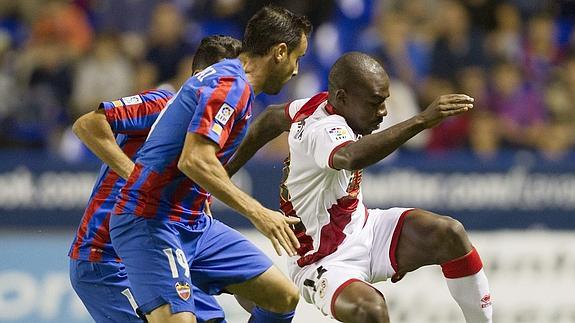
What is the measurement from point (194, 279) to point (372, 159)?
1.25 meters

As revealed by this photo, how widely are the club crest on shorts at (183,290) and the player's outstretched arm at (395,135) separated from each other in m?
0.95

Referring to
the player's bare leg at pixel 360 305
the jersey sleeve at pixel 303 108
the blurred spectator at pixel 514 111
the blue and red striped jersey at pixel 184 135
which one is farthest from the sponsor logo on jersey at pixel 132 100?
the blurred spectator at pixel 514 111

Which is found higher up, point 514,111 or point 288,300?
point 288,300

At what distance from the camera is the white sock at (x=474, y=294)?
6023 mm

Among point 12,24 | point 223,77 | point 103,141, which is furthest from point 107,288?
point 12,24

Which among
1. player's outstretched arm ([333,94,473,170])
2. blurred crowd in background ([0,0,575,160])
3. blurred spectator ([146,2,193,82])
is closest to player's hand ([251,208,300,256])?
player's outstretched arm ([333,94,473,170])

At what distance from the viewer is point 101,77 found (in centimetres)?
1116

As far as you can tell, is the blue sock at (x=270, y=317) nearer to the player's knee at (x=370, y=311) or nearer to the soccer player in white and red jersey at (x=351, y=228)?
the soccer player in white and red jersey at (x=351, y=228)

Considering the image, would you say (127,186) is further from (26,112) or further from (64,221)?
(26,112)

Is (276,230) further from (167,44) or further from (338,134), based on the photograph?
(167,44)

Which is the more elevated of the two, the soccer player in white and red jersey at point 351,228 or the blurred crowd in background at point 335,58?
the soccer player in white and red jersey at point 351,228

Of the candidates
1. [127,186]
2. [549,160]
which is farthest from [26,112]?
[127,186]

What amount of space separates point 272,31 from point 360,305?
1450mm

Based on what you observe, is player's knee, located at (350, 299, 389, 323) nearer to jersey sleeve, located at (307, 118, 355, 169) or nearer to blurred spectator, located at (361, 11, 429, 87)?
jersey sleeve, located at (307, 118, 355, 169)
